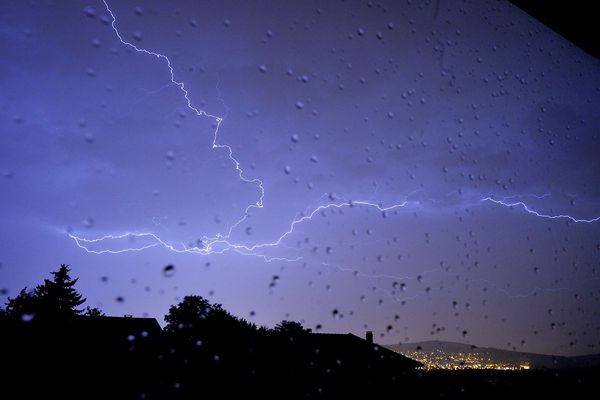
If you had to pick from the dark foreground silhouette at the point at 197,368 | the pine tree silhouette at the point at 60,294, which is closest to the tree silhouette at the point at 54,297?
the pine tree silhouette at the point at 60,294

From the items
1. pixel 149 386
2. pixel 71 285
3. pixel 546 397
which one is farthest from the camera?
pixel 71 285

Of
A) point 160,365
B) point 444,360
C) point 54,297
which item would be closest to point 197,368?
point 160,365

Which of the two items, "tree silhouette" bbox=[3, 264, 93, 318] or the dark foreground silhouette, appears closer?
the dark foreground silhouette

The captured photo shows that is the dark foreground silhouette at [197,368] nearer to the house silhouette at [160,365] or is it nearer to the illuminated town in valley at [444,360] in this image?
the house silhouette at [160,365]

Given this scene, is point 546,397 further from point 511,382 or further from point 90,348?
point 90,348

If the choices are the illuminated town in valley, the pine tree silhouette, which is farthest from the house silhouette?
the pine tree silhouette

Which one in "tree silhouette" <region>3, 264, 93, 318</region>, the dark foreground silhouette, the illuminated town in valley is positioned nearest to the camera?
the dark foreground silhouette

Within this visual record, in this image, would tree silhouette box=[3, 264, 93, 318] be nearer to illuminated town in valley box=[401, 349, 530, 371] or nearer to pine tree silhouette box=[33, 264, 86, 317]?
pine tree silhouette box=[33, 264, 86, 317]

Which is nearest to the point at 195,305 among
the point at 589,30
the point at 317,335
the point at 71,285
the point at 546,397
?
the point at 71,285
